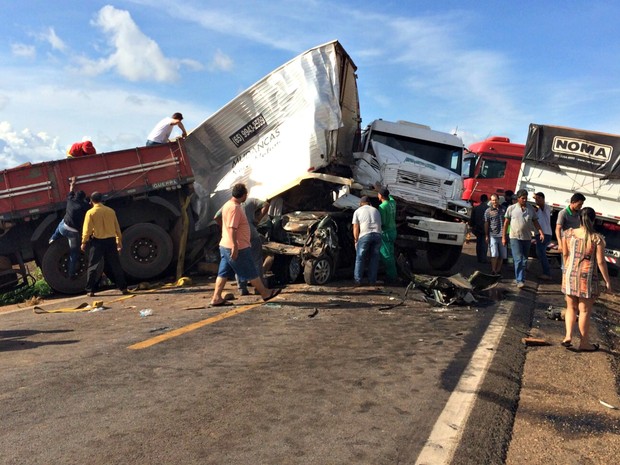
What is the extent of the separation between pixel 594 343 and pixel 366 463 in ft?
12.5

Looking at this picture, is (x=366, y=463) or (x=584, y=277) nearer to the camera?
(x=366, y=463)

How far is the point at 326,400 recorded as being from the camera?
3.66 m

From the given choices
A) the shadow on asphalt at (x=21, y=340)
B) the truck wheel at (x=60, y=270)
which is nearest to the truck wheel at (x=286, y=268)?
the truck wheel at (x=60, y=270)

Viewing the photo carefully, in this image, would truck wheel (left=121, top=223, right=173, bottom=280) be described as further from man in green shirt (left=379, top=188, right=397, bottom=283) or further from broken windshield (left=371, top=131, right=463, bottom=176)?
broken windshield (left=371, top=131, right=463, bottom=176)

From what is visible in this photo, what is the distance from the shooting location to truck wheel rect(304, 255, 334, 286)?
8.01m

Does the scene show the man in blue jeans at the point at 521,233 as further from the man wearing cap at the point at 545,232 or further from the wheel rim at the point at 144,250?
the wheel rim at the point at 144,250

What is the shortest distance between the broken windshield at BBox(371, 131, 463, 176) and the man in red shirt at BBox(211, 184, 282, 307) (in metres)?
4.96

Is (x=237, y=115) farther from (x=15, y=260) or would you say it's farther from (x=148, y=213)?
(x=15, y=260)

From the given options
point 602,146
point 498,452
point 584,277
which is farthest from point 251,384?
point 602,146

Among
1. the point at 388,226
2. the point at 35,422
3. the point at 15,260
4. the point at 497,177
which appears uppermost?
the point at 497,177

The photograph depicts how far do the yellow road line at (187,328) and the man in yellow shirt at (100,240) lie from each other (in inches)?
106

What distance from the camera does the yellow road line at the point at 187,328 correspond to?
5043 mm

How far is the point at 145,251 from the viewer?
9.37m

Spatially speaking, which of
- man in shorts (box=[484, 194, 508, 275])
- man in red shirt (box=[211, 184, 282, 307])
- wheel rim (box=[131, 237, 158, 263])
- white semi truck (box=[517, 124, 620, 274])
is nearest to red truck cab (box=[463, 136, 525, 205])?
white semi truck (box=[517, 124, 620, 274])
